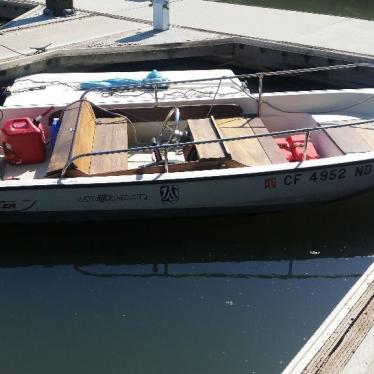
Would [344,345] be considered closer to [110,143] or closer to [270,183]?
[270,183]

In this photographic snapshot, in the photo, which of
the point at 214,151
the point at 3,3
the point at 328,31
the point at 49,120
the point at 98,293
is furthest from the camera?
the point at 3,3

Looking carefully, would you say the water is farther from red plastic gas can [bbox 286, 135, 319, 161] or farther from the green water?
the green water

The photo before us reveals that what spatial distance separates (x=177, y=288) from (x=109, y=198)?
1.24 metres

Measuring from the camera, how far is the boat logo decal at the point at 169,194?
6.34m

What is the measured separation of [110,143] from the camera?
22.8 feet

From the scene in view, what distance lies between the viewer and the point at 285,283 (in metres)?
6.12

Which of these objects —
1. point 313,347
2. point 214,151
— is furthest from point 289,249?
point 313,347

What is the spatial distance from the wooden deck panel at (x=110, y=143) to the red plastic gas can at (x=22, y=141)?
0.70m

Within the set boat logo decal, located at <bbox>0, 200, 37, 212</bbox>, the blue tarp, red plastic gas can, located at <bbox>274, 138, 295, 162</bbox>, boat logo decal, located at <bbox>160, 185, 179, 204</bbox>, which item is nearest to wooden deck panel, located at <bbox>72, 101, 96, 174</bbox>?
boat logo decal, located at <bbox>0, 200, 37, 212</bbox>

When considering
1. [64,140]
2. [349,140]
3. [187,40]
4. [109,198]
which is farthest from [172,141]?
[187,40]

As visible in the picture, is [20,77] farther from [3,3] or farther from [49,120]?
[3,3]

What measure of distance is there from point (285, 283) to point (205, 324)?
42.6 inches

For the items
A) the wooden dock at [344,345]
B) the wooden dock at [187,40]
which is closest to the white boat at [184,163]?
the wooden dock at [344,345]

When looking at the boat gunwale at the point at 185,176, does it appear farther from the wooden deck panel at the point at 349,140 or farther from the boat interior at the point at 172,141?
the wooden deck panel at the point at 349,140
